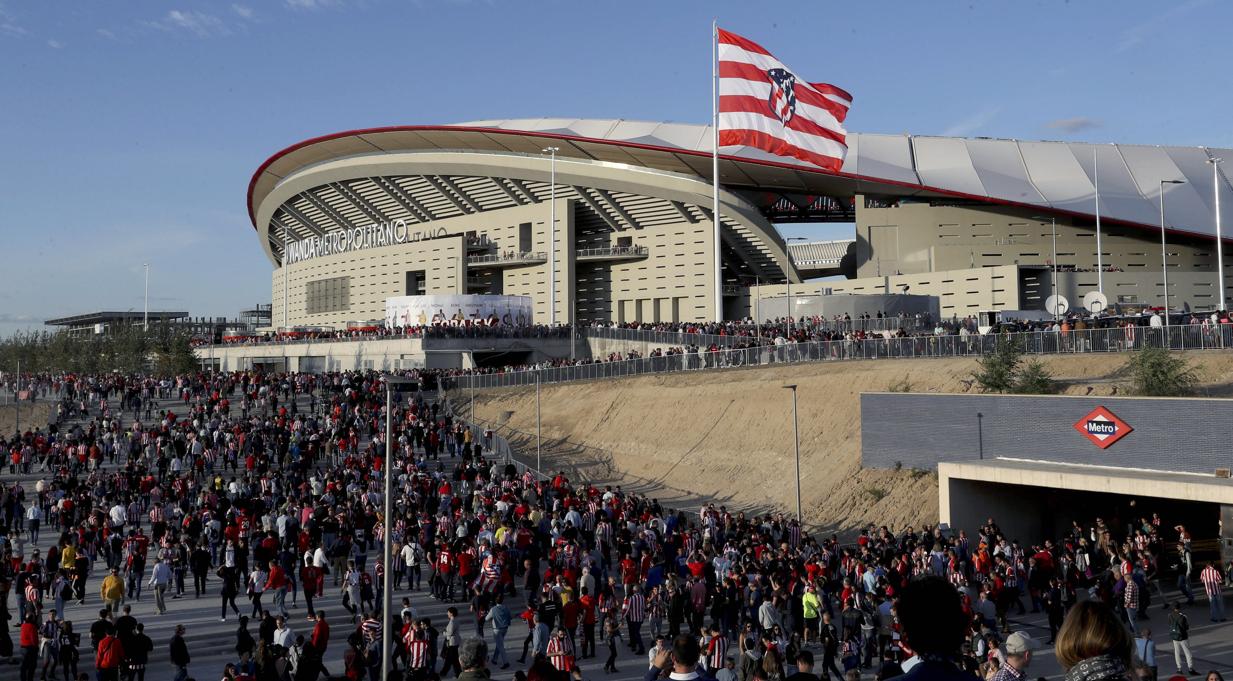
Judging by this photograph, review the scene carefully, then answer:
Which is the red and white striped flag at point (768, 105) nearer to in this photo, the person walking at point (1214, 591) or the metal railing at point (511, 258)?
the person walking at point (1214, 591)

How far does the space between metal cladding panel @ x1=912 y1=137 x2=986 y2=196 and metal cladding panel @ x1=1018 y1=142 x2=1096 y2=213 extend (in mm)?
3786

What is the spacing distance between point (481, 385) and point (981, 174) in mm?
36142

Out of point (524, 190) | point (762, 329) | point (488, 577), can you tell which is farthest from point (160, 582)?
point (524, 190)

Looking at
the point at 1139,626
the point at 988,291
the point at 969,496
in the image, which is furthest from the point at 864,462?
the point at 988,291

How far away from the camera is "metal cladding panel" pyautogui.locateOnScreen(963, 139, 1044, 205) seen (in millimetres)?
63500

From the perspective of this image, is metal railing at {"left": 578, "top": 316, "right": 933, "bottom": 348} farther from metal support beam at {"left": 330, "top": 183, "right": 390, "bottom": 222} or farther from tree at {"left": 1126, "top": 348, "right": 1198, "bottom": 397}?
metal support beam at {"left": 330, "top": 183, "right": 390, "bottom": 222}

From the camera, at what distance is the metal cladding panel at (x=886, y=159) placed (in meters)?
64.6

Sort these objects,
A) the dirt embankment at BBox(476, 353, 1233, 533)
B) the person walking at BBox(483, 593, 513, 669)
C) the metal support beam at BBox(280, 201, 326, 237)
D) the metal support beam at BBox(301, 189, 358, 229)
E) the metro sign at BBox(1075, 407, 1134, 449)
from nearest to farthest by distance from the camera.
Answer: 1. the person walking at BBox(483, 593, 513, 669)
2. the metro sign at BBox(1075, 407, 1134, 449)
3. the dirt embankment at BBox(476, 353, 1233, 533)
4. the metal support beam at BBox(301, 189, 358, 229)
5. the metal support beam at BBox(280, 201, 326, 237)

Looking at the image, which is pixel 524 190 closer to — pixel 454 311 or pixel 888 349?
pixel 454 311

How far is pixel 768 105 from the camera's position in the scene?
40.4m

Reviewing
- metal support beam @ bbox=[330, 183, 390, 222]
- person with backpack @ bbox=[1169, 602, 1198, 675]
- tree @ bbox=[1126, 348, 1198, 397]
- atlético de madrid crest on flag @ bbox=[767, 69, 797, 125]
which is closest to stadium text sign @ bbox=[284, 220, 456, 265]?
metal support beam @ bbox=[330, 183, 390, 222]

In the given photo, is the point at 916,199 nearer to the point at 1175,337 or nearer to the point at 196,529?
the point at 1175,337

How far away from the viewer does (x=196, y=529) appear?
19.5 metres

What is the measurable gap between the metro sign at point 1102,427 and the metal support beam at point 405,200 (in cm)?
7117
